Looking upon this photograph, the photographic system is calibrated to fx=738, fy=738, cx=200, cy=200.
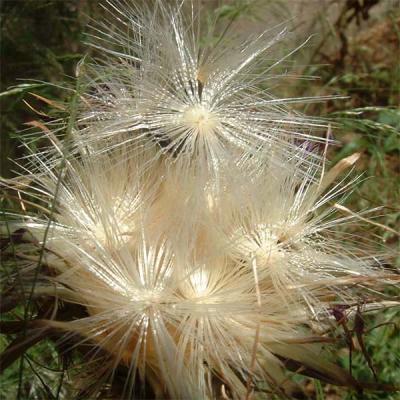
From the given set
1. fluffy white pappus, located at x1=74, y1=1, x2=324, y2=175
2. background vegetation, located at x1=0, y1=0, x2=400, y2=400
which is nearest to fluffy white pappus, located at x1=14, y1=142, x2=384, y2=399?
fluffy white pappus, located at x1=74, y1=1, x2=324, y2=175

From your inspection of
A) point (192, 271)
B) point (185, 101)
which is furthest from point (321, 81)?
point (192, 271)

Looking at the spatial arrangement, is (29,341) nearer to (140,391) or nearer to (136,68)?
(140,391)

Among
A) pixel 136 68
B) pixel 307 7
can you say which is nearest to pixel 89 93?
pixel 136 68

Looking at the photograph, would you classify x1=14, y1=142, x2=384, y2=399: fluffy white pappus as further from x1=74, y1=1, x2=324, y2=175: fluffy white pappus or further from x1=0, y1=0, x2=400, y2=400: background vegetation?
x1=0, y1=0, x2=400, y2=400: background vegetation

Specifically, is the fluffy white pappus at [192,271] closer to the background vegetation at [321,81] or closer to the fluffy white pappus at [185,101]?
the fluffy white pappus at [185,101]

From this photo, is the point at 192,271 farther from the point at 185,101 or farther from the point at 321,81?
the point at 321,81
